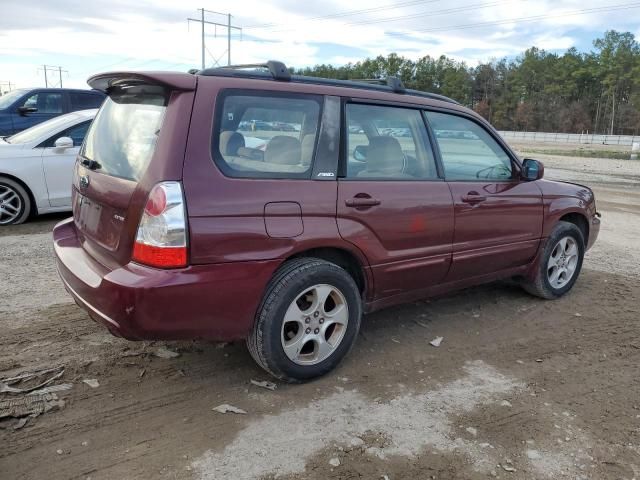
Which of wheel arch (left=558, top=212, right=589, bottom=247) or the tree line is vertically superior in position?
the tree line

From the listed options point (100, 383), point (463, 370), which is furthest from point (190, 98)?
point (463, 370)

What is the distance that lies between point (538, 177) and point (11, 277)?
4.86 metres

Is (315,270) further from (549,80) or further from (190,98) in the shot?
(549,80)

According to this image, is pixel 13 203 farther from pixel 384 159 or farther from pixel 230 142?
pixel 384 159

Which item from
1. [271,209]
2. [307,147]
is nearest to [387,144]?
[307,147]

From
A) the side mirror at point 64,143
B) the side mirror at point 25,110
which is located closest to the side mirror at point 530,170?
the side mirror at point 64,143

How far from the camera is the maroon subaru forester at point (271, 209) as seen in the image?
9.33ft

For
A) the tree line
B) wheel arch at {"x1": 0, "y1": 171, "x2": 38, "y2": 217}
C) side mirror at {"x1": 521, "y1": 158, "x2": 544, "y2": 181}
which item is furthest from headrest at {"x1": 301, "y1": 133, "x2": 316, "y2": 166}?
the tree line

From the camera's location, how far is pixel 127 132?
3.26 meters

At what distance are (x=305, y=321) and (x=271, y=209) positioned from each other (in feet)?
2.47

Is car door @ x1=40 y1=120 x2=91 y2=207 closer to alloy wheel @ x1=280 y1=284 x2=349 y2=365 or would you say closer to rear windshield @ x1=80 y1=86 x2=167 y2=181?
rear windshield @ x1=80 y1=86 x2=167 y2=181

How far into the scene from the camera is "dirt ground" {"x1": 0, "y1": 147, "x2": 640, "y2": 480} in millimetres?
2678

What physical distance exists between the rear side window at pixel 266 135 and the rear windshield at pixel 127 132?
14.6 inches

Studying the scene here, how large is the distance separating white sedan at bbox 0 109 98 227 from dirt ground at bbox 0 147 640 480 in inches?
102
